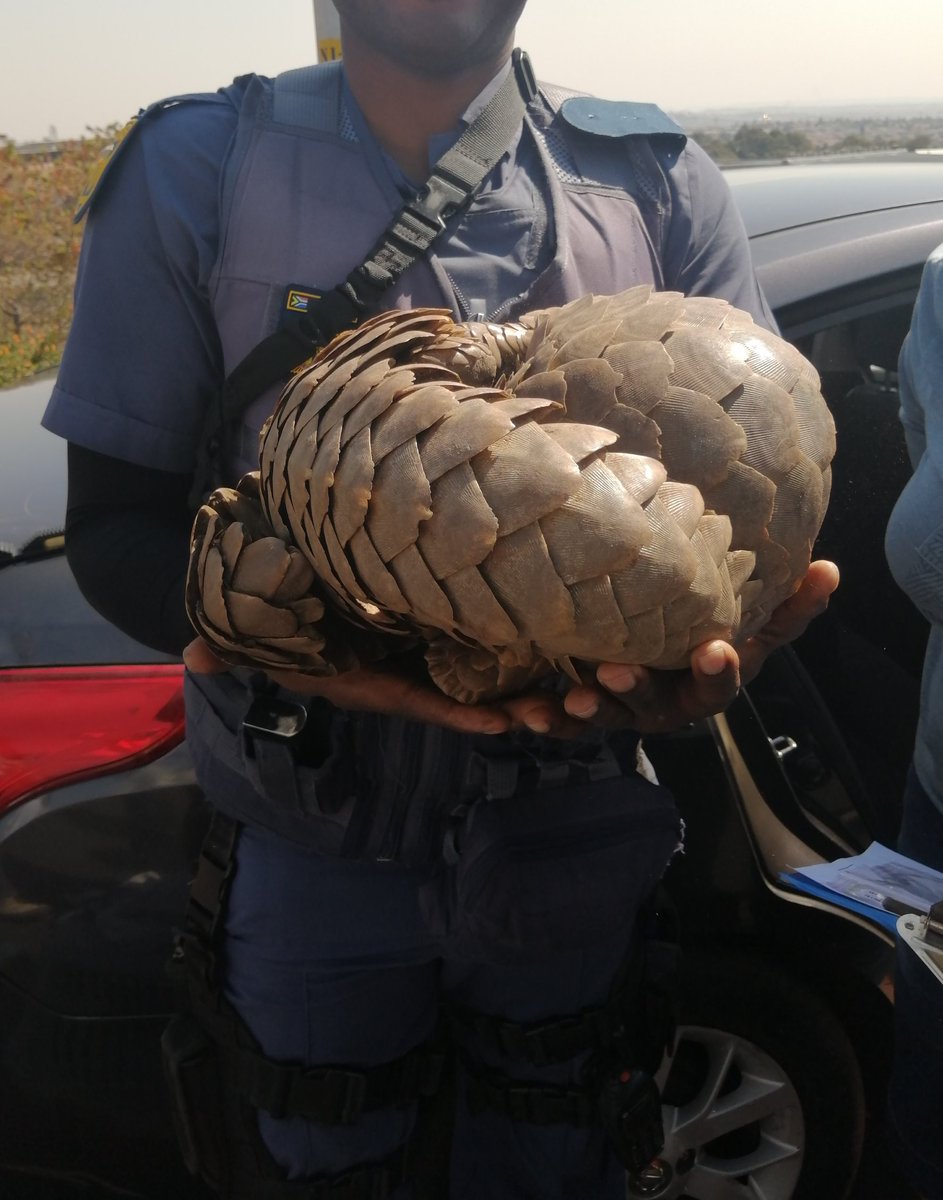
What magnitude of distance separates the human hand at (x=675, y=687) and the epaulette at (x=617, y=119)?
0.71 metres

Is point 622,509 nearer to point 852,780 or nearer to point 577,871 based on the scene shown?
point 577,871

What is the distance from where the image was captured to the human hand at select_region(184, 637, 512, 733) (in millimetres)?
1046

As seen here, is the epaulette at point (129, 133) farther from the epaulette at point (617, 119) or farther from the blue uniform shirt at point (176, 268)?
the epaulette at point (617, 119)

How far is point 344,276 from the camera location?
4.17ft

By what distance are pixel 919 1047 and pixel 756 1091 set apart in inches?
16.6

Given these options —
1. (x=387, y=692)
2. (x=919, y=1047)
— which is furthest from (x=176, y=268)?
(x=919, y=1047)

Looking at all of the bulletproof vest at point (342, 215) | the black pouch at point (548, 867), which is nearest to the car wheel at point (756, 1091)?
the black pouch at point (548, 867)

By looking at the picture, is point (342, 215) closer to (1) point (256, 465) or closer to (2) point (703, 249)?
(1) point (256, 465)

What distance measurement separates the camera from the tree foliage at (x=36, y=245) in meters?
8.96

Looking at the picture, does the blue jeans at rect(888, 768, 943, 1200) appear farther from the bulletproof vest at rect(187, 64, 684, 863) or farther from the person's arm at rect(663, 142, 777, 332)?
the person's arm at rect(663, 142, 777, 332)

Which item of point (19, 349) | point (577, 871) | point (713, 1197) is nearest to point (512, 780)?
point (577, 871)

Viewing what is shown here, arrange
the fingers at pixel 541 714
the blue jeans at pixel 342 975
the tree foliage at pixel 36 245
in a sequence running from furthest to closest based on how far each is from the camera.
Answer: the tree foliage at pixel 36 245, the blue jeans at pixel 342 975, the fingers at pixel 541 714

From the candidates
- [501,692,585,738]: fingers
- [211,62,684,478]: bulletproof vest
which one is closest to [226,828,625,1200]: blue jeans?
[501,692,585,738]: fingers

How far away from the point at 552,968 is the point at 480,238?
3.35 feet
